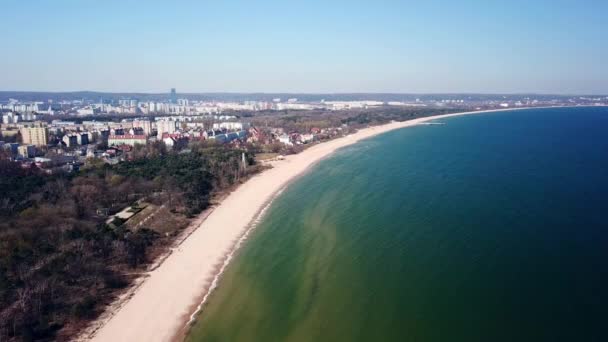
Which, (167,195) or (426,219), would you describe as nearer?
(426,219)

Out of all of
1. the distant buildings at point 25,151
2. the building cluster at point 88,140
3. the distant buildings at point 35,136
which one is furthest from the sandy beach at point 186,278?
the distant buildings at point 35,136

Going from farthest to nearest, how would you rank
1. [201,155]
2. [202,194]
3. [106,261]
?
1. [201,155]
2. [202,194]
3. [106,261]

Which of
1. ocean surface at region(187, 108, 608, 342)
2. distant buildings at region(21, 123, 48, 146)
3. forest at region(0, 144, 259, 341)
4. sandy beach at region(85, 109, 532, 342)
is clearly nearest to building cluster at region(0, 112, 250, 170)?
distant buildings at region(21, 123, 48, 146)

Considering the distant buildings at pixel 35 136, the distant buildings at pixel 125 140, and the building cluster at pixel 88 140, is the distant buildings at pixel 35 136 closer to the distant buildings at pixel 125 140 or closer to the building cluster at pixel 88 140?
the building cluster at pixel 88 140

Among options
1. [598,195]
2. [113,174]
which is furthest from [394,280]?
[113,174]

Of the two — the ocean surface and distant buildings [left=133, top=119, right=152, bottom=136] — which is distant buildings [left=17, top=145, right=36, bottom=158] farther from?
the ocean surface

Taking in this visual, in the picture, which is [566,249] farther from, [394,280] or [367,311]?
[367,311]
